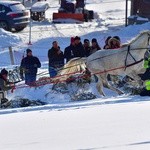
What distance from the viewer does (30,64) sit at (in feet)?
43.9

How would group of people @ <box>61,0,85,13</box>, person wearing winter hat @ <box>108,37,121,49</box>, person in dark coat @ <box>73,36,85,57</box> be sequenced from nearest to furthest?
person wearing winter hat @ <box>108,37,121,49</box> < person in dark coat @ <box>73,36,85,57</box> < group of people @ <box>61,0,85,13</box>

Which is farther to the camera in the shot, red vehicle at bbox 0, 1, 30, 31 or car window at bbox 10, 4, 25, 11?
car window at bbox 10, 4, 25, 11

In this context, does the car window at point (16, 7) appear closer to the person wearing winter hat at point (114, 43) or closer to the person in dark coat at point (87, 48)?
the person in dark coat at point (87, 48)

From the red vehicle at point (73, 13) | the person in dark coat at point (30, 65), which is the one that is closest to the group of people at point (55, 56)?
the person in dark coat at point (30, 65)

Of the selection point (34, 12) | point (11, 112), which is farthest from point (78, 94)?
point (34, 12)

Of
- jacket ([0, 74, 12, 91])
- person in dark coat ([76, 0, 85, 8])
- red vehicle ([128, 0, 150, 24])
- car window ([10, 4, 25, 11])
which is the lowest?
person in dark coat ([76, 0, 85, 8])

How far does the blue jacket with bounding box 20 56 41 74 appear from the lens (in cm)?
1334

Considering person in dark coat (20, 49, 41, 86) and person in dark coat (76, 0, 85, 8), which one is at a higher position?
person in dark coat (20, 49, 41, 86)

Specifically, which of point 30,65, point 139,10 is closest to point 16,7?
point 139,10

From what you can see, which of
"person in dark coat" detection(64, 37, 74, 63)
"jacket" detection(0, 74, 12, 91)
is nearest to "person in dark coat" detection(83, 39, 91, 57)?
"person in dark coat" detection(64, 37, 74, 63)

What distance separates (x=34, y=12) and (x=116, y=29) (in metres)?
6.57

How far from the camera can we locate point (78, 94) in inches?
441

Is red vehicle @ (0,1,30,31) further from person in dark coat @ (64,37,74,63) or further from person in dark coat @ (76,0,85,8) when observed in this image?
person in dark coat @ (64,37,74,63)

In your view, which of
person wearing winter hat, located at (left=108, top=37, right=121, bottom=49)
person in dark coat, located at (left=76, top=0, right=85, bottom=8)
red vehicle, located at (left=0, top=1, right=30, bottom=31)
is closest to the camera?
person wearing winter hat, located at (left=108, top=37, right=121, bottom=49)
